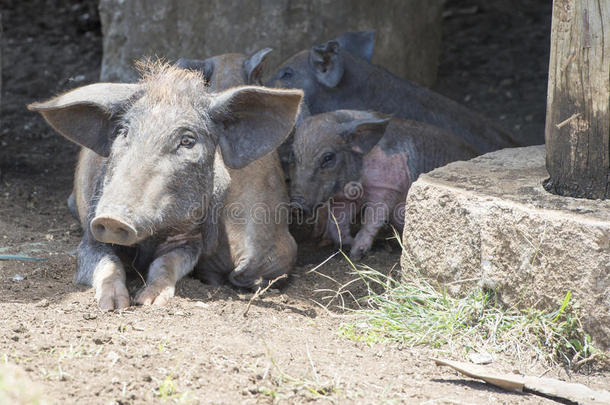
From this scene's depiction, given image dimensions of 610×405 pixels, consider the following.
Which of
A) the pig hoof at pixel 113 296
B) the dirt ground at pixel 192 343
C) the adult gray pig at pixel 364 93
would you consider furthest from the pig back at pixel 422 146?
the pig hoof at pixel 113 296

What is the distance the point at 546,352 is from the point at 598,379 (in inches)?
9.9

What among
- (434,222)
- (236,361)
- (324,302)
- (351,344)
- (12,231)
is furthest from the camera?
(12,231)

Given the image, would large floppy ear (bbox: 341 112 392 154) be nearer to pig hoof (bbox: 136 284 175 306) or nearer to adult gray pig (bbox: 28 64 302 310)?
adult gray pig (bbox: 28 64 302 310)

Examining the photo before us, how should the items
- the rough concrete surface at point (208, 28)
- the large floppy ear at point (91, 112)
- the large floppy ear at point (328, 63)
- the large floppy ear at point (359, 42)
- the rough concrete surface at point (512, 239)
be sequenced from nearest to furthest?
1. the rough concrete surface at point (512, 239)
2. the large floppy ear at point (91, 112)
3. the large floppy ear at point (328, 63)
4. the large floppy ear at point (359, 42)
5. the rough concrete surface at point (208, 28)

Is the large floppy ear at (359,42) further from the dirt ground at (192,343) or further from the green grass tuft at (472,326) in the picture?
the green grass tuft at (472,326)

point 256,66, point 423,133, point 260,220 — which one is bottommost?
point 260,220

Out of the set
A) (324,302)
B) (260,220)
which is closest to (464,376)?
(324,302)

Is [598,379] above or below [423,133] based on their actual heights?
below

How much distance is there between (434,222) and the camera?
14.0 ft

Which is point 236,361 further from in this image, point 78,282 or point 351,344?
point 78,282

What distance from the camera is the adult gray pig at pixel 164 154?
4070mm

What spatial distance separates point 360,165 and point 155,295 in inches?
82.1

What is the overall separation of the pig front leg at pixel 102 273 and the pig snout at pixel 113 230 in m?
0.37

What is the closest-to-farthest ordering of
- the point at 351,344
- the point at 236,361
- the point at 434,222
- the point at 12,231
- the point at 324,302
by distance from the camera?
the point at 236,361 < the point at 351,344 < the point at 434,222 < the point at 324,302 < the point at 12,231
